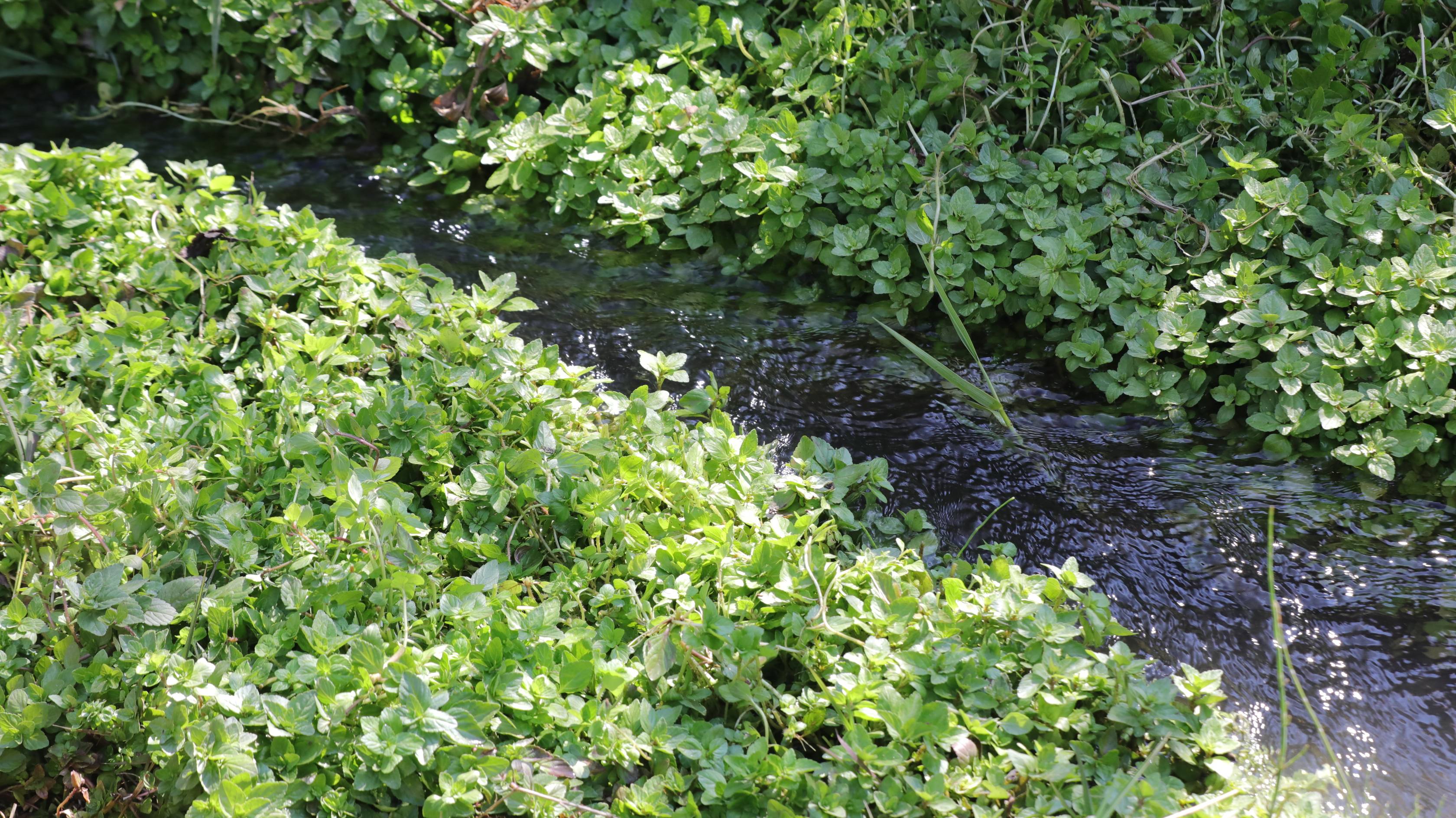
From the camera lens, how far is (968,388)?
3020mm

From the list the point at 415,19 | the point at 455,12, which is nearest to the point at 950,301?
the point at 455,12

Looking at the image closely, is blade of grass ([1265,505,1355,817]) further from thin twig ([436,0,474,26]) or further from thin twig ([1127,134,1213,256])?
thin twig ([436,0,474,26])

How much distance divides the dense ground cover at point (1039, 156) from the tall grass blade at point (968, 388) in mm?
274

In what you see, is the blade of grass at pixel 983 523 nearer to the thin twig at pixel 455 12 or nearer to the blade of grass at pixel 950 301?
the blade of grass at pixel 950 301

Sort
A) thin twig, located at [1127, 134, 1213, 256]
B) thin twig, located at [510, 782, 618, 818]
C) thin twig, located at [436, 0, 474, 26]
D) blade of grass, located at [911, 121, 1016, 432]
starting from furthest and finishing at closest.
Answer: thin twig, located at [436, 0, 474, 26], thin twig, located at [1127, 134, 1213, 256], blade of grass, located at [911, 121, 1016, 432], thin twig, located at [510, 782, 618, 818]

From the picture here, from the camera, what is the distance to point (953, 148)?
11.5ft

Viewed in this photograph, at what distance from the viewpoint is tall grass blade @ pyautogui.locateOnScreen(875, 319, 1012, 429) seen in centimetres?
294

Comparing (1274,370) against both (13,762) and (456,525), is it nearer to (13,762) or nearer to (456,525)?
(456,525)

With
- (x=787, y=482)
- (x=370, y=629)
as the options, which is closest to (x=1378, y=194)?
(x=787, y=482)

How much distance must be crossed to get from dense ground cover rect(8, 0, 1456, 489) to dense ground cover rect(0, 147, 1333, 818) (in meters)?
1.01

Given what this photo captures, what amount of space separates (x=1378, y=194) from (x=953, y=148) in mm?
1253

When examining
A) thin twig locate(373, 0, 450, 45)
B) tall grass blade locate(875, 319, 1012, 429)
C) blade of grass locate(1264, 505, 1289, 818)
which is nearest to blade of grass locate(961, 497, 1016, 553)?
tall grass blade locate(875, 319, 1012, 429)

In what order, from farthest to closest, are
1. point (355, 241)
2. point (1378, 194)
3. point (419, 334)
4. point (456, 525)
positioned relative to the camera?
point (355, 241), point (1378, 194), point (419, 334), point (456, 525)

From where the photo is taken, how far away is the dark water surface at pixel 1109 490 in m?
2.35
